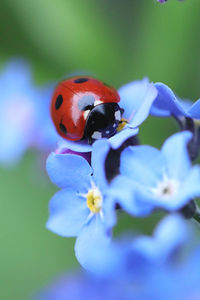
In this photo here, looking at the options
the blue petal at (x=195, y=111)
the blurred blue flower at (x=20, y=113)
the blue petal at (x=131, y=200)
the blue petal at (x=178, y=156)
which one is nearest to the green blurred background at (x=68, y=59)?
the blurred blue flower at (x=20, y=113)

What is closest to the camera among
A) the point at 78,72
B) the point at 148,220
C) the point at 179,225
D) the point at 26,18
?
the point at 179,225

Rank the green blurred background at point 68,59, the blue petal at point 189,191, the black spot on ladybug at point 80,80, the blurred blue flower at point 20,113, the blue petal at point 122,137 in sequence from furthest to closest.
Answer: the blurred blue flower at point 20,113 < the green blurred background at point 68,59 < the black spot on ladybug at point 80,80 < the blue petal at point 122,137 < the blue petal at point 189,191

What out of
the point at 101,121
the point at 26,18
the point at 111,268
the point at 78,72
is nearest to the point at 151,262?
the point at 111,268

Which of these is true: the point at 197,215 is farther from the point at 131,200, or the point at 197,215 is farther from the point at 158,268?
the point at 158,268

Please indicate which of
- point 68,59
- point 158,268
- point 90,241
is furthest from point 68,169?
point 68,59

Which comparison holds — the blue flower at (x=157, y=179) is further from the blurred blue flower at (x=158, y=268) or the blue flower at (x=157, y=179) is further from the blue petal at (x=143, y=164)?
the blurred blue flower at (x=158, y=268)

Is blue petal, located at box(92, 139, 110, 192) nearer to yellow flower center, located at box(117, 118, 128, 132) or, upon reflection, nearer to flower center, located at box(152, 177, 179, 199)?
flower center, located at box(152, 177, 179, 199)

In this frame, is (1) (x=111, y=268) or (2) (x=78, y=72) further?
(2) (x=78, y=72)

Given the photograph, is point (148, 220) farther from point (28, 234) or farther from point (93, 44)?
point (93, 44)
